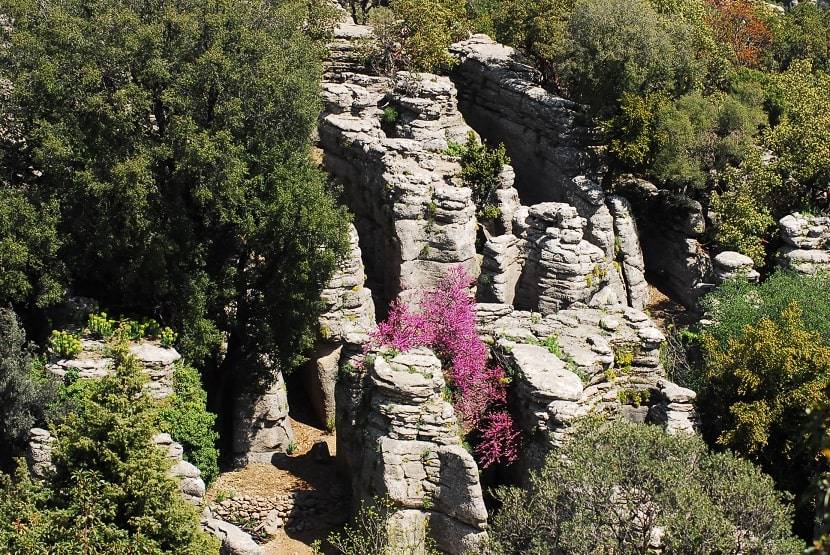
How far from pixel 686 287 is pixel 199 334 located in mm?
18285

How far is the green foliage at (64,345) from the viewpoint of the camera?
24.4 m

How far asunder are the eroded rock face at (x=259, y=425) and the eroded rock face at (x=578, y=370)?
19.6 feet

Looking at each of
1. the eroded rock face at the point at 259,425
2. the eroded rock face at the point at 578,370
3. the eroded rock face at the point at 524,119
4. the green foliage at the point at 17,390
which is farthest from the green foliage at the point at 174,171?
the eroded rock face at the point at 524,119

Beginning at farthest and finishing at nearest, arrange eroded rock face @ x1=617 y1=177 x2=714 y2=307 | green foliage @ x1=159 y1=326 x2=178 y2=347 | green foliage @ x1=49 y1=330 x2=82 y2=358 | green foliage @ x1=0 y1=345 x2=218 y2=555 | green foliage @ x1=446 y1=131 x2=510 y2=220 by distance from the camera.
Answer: eroded rock face @ x1=617 y1=177 x2=714 y2=307
green foliage @ x1=446 y1=131 x2=510 y2=220
green foliage @ x1=159 y1=326 x2=178 y2=347
green foliage @ x1=49 y1=330 x2=82 y2=358
green foliage @ x1=0 y1=345 x2=218 y2=555

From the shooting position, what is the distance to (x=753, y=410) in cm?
2494

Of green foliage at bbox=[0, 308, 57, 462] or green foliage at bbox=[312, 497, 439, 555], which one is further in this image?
green foliage at bbox=[0, 308, 57, 462]

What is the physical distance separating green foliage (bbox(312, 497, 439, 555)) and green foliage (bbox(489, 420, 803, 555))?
177cm

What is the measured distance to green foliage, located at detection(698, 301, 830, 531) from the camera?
2456 cm

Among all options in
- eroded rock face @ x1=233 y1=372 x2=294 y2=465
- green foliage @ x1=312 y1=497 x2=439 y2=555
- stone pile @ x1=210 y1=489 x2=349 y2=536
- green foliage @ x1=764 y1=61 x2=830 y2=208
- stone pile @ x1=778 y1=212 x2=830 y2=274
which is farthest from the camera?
green foliage @ x1=764 y1=61 x2=830 y2=208

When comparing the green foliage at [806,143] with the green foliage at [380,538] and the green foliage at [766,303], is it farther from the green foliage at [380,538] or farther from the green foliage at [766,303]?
the green foliage at [380,538]

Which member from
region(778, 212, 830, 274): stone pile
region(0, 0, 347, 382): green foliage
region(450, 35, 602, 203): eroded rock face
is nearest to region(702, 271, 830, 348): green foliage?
region(778, 212, 830, 274): stone pile

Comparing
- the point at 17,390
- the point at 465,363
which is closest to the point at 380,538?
the point at 465,363

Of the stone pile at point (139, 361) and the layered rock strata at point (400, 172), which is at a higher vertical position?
the layered rock strata at point (400, 172)

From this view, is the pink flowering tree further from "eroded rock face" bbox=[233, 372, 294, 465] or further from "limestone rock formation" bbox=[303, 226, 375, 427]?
"eroded rock face" bbox=[233, 372, 294, 465]
